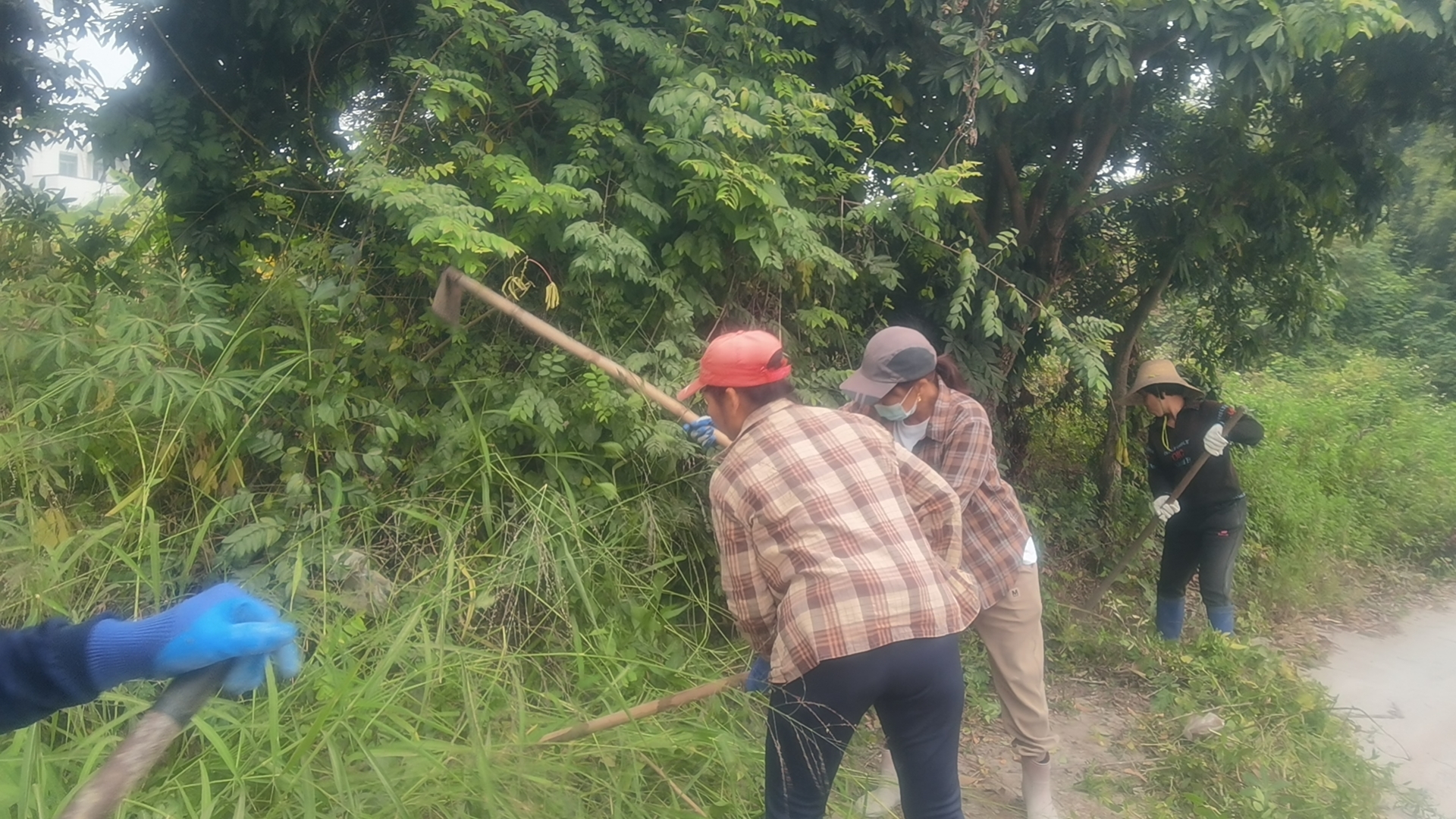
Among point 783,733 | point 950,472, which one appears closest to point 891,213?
point 950,472

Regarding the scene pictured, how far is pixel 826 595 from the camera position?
1990 mm

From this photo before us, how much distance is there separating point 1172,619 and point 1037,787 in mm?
1834

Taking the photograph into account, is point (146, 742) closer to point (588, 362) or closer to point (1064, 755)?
point (588, 362)

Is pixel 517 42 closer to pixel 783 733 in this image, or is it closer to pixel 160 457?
pixel 160 457

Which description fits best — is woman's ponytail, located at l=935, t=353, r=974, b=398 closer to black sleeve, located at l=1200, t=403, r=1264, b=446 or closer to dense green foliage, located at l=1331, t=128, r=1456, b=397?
black sleeve, located at l=1200, t=403, r=1264, b=446

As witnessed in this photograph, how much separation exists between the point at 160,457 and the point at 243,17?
5.98 ft

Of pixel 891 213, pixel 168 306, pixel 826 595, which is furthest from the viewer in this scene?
pixel 891 213

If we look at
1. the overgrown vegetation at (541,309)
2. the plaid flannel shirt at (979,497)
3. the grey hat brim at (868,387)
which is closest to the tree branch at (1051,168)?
the overgrown vegetation at (541,309)

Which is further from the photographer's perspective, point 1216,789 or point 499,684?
point 1216,789

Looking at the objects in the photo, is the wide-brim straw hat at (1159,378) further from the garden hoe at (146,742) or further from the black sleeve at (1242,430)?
the garden hoe at (146,742)

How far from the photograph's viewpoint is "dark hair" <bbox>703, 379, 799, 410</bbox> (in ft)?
7.22

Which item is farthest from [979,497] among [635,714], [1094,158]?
[1094,158]

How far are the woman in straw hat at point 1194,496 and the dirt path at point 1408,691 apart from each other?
0.63m

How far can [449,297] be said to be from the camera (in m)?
3.28
